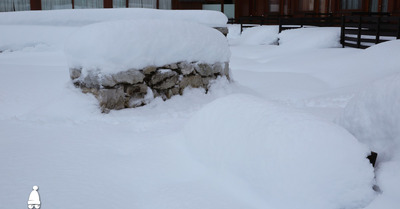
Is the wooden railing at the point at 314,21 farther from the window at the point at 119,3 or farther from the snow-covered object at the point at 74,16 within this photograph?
the window at the point at 119,3

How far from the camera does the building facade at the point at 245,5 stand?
15367 millimetres

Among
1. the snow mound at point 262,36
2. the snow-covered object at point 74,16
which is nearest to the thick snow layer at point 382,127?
the snow-covered object at point 74,16

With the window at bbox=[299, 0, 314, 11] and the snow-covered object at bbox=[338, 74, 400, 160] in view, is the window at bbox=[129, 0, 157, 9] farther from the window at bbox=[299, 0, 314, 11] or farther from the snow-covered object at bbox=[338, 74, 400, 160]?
the snow-covered object at bbox=[338, 74, 400, 160]

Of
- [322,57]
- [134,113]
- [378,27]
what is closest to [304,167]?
[134,113]

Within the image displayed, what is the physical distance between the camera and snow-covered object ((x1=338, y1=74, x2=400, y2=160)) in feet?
9.00

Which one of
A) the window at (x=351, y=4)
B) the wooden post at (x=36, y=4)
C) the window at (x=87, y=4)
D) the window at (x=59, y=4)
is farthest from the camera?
the window at (x=87, y=4)

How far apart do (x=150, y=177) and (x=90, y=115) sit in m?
2.28

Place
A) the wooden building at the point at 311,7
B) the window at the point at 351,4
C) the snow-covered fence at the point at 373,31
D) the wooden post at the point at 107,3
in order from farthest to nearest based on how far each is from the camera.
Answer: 1. the wooden post at the point at 107,3
2. the window at the point at 351,4
3. the wooden building at the point at 311,7
4. the snow-covered fence at the point at 373,31

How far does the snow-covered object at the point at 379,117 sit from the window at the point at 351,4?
14.3 metres

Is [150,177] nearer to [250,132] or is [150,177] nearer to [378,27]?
[250,132]

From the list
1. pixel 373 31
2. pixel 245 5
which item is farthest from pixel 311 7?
pixel 373 31

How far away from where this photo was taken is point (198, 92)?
Result: 634 centimetres

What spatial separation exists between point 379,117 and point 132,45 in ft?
12.1

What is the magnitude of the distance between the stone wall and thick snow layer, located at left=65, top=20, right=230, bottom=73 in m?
0.10
